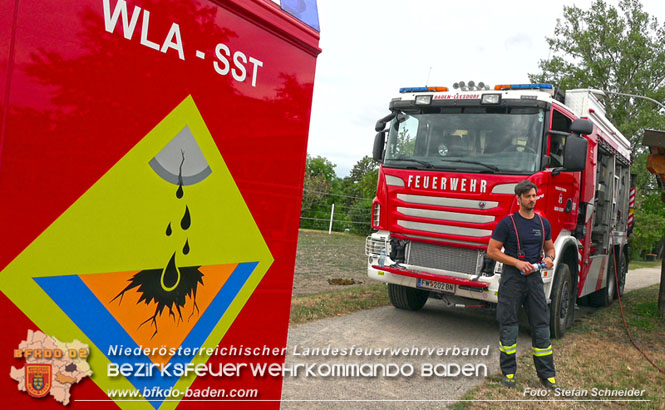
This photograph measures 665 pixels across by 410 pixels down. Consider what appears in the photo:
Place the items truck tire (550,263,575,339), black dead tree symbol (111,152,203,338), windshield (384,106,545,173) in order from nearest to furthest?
black dead tree symbol (111,152,203,338)
windshield (384,106,545,173)
truck tire (550,263,575,339)

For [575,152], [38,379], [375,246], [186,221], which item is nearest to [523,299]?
[575,152]

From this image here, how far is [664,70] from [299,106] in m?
32.7

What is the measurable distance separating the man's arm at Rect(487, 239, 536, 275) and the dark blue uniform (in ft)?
0.22

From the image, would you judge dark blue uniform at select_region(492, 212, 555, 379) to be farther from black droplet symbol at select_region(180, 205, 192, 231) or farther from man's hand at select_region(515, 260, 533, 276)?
black droplet symbol at select_region(180, 205, 192, 231)

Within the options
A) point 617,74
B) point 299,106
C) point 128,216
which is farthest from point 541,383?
point 617,74

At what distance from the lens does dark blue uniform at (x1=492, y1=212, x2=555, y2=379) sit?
501 cm

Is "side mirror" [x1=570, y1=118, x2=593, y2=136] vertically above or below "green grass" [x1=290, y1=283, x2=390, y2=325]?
above

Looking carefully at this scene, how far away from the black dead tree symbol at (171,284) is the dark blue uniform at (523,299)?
376 centimetres

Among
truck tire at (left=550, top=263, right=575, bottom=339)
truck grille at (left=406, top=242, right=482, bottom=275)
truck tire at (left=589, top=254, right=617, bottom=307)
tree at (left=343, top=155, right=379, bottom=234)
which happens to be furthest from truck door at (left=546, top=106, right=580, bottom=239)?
tree at (left=343, top=155, right=379, bottom=234)

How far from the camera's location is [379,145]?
744 centimetres

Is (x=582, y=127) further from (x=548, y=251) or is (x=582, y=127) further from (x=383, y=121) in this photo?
(x=383, y=121)

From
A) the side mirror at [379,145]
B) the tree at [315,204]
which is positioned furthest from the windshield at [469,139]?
the tree at [315,204]

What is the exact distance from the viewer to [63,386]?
1.64 m

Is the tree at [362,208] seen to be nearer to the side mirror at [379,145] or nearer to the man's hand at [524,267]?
the side mirror at [379,145]
